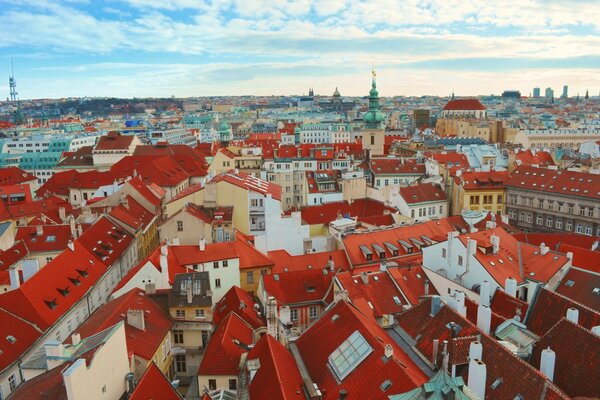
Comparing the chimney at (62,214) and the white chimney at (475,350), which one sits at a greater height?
the white chimney at (475,350)

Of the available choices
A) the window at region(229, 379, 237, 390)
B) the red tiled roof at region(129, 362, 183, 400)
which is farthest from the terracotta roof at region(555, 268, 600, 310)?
the red tiled roof at region(129, 362, 183, 400)

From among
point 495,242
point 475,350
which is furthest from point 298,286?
point 475,350

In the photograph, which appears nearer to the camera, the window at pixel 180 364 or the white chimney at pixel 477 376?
the white chimney at pixel 477 376

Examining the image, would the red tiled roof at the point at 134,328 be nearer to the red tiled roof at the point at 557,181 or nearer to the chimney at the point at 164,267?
the chimney at the point at 164,267

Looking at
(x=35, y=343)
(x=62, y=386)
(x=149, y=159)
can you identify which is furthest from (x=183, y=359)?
(x=149, y=159)

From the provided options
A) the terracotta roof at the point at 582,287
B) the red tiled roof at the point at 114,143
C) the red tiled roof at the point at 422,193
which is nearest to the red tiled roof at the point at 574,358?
the terracotta roof at the point at 582,287

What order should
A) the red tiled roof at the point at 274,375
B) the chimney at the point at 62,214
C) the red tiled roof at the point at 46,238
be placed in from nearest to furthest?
the red tiled roof at the point at 274,375 → the red tiled roof at the point at 46,238 → the chimney at the point at 62,214

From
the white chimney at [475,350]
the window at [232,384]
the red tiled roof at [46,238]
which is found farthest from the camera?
the red tiled roof at [46,238]

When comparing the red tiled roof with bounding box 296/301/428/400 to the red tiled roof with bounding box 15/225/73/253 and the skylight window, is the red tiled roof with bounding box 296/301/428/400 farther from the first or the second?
the red tiled roof with bounding box 15/225/73/253
